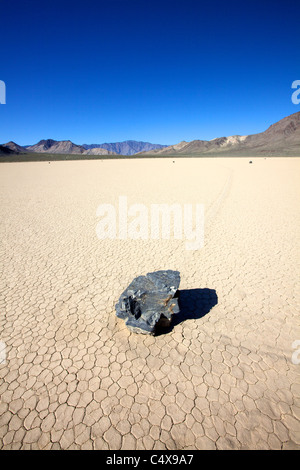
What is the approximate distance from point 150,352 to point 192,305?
1587 millimetres

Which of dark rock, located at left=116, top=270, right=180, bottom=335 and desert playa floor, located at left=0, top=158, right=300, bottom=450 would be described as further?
dark rock, located at left=116, top=270, right=180, bottom=335

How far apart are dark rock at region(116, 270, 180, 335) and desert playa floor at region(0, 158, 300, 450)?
333mm

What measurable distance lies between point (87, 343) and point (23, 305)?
2096mm

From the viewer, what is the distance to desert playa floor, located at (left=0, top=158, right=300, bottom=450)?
271cm

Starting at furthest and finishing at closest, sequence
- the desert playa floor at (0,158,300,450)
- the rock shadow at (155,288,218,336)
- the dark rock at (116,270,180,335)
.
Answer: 1. the rock shadow at (155,288,218,336)
2. the dark rock at (116,270,180,335)
3. the desert playa floor at (0,158,300,450)

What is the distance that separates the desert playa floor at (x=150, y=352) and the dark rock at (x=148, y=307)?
1.09ft

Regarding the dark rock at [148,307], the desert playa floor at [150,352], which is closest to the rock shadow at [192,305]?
the desert playa floor at [150,352]

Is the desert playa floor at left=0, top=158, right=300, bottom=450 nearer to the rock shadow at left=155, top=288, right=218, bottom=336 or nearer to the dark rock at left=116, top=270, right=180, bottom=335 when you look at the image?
the rock shadow at left=155, top=288, right=218, bottom=336

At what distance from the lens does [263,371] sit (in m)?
3.38

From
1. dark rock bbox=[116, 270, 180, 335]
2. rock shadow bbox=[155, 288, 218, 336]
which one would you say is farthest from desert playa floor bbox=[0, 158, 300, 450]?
dark rock bbox=[116, 270, 180, 335]

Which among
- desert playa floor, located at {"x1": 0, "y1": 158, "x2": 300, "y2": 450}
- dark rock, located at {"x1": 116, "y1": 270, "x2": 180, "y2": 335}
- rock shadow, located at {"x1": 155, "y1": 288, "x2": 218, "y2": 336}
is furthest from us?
rock shadow, located at {"x1": 155, "y1": 288, "x2": 218, "y2": 336}

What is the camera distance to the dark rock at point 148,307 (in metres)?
3.90
